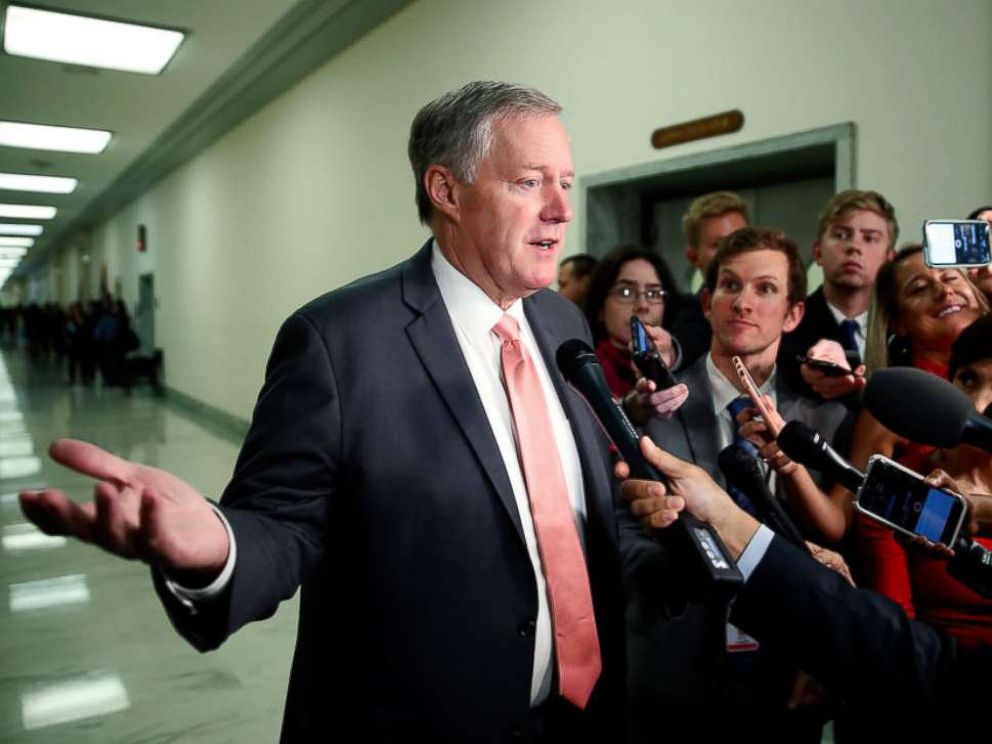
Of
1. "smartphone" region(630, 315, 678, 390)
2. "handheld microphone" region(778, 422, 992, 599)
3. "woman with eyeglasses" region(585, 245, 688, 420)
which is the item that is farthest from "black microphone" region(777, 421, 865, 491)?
"woman with eyeglasses" region(585, 245, 688, 420)

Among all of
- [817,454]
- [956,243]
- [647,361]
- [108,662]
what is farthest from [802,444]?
[108,662]

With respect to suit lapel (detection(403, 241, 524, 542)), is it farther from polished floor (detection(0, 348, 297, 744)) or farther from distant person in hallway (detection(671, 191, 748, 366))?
polished floor (detection(0, 348, 297, 744))

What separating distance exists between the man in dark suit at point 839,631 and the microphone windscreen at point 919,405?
0.82ft

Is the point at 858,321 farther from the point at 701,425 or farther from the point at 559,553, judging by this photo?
the point at 559,553

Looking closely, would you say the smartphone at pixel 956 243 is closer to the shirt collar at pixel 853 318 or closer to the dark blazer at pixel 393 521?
the dark blazer at pixel 393 521

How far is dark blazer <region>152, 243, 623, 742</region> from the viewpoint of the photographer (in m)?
1.07

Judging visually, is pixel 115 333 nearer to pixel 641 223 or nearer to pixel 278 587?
pixel 641 223

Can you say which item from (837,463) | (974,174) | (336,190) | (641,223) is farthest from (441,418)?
(336,190)

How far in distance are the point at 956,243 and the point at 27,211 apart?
1701 centimetres

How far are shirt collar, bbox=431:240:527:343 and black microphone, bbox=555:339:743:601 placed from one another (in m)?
0.18

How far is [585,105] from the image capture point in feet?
12.0

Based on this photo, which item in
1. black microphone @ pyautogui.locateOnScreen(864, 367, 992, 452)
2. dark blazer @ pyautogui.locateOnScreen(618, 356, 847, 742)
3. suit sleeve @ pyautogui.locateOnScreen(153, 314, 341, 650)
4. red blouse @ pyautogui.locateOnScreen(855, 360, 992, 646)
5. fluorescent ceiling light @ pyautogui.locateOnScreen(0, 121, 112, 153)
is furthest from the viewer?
fluorescent ceiling light @ pyautogui.locateOnScreen(0, 121, 112, 153)

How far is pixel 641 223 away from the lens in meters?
3.87

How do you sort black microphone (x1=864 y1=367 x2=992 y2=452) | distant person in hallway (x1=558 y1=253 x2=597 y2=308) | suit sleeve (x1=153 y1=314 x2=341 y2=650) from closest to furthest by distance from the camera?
black microphone (x1=864 y1=367 x2=992 y2=452), suit sleeve (x1=153 y1=314 x2=341 y2=650), distant person in hallway (x1=558 y1=253 x2=597 y2=308)
